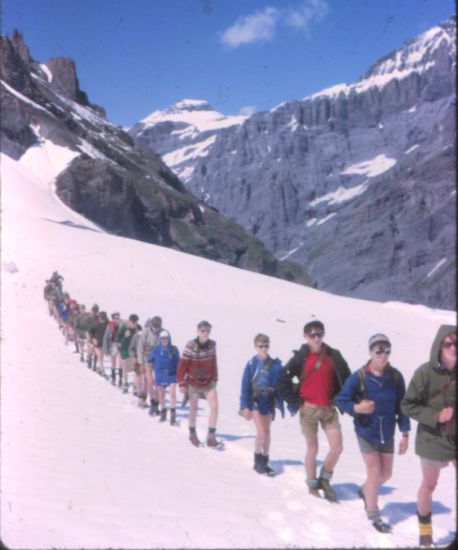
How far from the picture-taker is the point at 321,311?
28.6 ft

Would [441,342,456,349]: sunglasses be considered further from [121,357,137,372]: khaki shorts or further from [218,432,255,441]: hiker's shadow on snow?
[121,357,137,372]: khaki shorts

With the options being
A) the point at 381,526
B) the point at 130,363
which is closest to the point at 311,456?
the point at 381,526

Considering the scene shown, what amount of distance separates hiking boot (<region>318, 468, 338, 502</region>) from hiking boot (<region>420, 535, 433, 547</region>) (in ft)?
5.93

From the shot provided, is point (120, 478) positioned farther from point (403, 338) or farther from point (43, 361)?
point (43, 361)

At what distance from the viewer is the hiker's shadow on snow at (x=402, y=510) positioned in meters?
4.70

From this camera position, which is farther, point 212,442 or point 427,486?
point 212,442

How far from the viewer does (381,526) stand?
4.36 m

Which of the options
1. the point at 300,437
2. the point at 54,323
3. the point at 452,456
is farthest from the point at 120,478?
the point at 54,323

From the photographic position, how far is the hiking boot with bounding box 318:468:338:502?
5.75 metres

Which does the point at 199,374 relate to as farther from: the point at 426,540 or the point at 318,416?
the point at 426,540

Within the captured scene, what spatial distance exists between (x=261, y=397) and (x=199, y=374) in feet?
4.91

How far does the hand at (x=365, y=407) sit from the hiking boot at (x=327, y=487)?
1227 mm

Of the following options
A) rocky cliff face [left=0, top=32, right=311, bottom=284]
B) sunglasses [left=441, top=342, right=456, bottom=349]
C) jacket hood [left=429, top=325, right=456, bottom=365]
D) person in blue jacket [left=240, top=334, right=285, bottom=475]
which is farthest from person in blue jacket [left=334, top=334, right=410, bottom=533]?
rocky cliff face [left=0, top=32, right=311, bottom=284]

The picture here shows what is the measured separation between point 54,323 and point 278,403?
36.8ft
